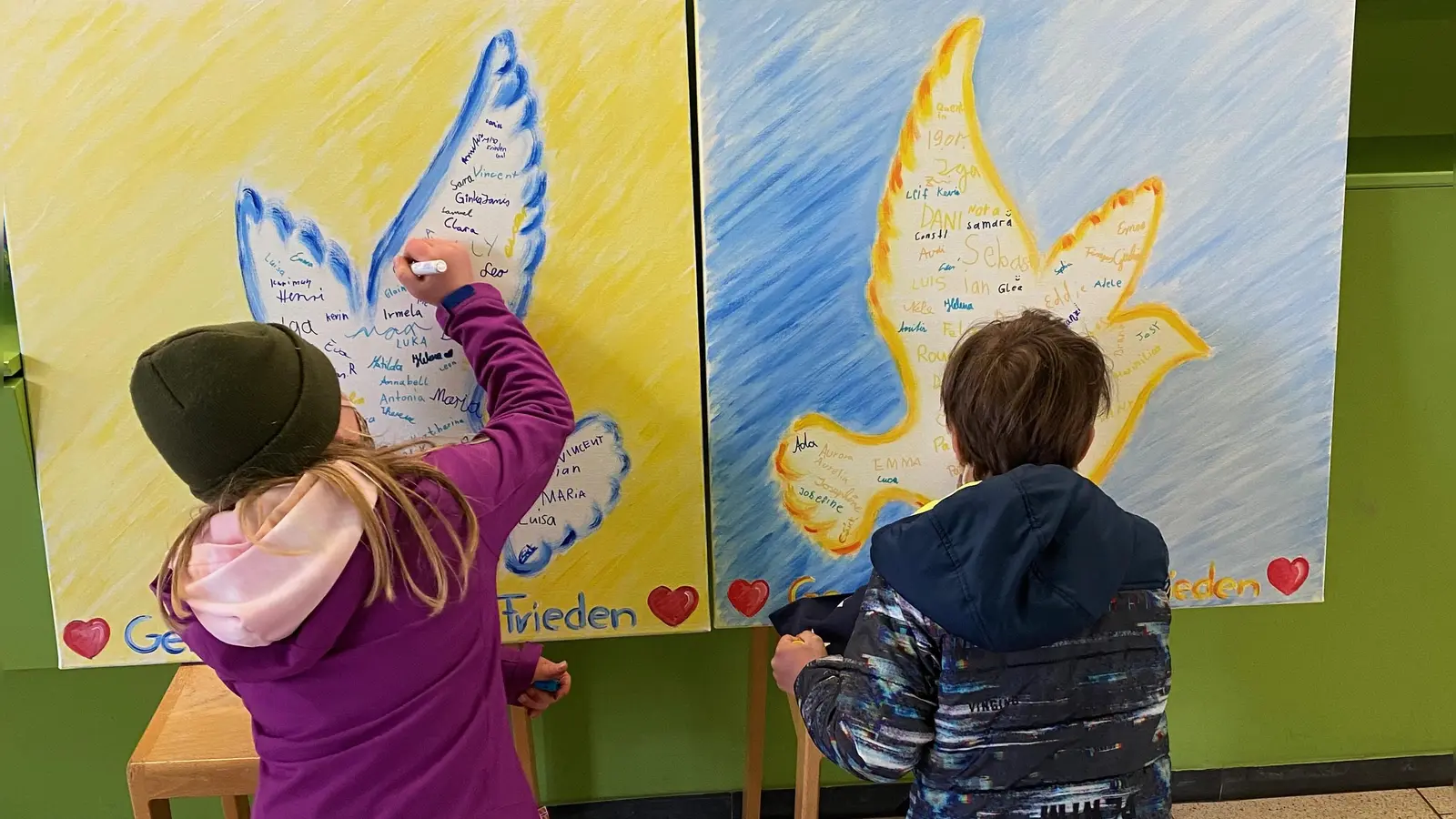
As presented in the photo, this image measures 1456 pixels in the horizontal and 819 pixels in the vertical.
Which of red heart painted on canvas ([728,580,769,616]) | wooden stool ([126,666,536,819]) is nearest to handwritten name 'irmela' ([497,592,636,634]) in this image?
red heart painted on canvas ([728,580,769,616])

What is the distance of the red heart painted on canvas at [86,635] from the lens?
145 cm

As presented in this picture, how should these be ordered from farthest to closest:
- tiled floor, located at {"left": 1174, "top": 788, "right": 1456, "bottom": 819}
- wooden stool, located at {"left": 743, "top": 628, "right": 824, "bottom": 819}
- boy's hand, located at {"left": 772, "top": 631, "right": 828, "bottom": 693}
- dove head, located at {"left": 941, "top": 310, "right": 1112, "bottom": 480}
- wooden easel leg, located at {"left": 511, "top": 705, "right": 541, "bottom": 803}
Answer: tiled floor, located at {"left": 1174, "top": 788, "right": 1456, "bottom": 819} → wooden easel leg, located at {"left": 511, "top": 705, "right": 541, "bottom": 803} → wooden stool, located at {"left": 743, "top": 628, "right": 824, "bottom": 819} → boy's hand, located at {"left": 772, "top": 631, "right": 828, "bottom": 693} → dove head, located at {"left": 941, "top": 310, "right": 1112, "bottom": 480}

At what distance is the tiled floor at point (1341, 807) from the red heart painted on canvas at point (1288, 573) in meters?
0.77

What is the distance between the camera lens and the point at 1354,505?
6.56ft

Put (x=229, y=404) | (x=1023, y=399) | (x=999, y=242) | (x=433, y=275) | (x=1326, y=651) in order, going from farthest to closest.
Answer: (x=1326, y=651)
(x=999, y=242)
(x=433, y=275)
(x=1023, y=399)
(x=229, y=404)

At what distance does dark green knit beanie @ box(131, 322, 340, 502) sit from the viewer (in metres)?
0.98

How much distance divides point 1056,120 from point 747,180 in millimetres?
411

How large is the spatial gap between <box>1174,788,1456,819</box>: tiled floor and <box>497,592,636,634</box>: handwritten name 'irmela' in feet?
4.30

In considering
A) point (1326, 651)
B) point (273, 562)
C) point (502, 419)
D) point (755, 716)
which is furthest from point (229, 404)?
Result: point (1326, 651)

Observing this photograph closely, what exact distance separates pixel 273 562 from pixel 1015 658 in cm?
70

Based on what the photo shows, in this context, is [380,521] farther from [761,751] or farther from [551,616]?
[761,751]

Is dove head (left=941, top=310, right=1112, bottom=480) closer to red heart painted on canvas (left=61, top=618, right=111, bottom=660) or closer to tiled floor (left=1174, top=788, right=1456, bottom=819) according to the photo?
red heart painted on canvas (left=61, top=618, right=111, bottom=660)

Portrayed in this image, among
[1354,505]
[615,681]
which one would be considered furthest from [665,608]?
[1354,505]

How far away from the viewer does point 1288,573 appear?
1.58 metres
